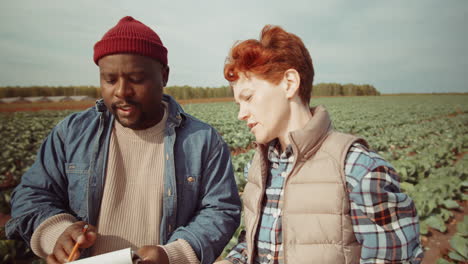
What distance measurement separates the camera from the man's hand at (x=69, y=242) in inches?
55.1

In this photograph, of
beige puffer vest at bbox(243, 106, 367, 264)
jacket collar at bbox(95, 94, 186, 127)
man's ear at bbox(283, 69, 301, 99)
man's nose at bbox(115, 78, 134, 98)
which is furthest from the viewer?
jacket collar at bbox(95, 94, 186, 127)

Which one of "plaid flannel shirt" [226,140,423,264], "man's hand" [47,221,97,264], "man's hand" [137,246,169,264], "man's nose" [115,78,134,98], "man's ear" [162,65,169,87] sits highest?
"man's ear" [162,65,169,87]

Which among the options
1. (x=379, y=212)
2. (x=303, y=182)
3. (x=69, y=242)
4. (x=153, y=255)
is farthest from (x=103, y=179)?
(x=379, y=212)

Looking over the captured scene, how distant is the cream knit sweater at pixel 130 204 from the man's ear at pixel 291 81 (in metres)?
0.90

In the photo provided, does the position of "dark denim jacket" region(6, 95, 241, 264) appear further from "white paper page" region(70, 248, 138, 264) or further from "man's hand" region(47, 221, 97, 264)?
"white paper page" region(70, 248, 138, 264)

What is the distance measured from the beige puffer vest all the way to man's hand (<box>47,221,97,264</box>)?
1027 mm

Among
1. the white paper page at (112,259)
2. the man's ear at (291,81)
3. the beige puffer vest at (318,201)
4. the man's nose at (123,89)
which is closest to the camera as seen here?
the white paper page at (112,259)

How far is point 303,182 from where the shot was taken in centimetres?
134

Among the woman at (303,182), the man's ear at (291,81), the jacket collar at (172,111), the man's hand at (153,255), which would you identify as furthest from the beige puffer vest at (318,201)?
the jacket collar at (172,111)

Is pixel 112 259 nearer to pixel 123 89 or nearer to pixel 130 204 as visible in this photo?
pixel 130 204

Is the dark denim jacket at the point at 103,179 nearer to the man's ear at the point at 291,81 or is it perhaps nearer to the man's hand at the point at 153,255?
the man's hand at the point at 153,255

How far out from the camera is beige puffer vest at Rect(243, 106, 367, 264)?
124 cm

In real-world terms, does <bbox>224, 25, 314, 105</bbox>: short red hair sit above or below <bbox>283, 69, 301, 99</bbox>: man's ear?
above

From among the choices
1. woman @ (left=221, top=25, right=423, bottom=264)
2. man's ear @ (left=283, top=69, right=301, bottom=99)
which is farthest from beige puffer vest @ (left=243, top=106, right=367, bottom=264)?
man's ear @ (left=283, top=69, right=301, bottom=99)
